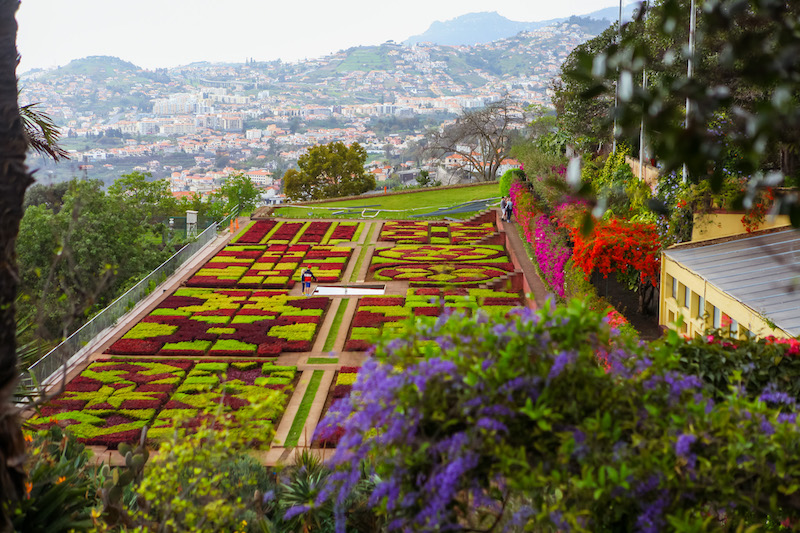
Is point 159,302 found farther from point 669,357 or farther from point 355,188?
point 355,188

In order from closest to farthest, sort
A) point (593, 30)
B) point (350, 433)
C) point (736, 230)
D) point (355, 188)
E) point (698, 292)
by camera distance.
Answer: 1. point (350, 433)
2. point (698, 292)
3. point (736, 230)
4. point (355, 188)
5. point (593, 30)

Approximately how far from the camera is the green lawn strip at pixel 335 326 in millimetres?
18031

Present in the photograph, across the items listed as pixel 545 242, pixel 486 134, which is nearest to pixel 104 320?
pixel 545 242

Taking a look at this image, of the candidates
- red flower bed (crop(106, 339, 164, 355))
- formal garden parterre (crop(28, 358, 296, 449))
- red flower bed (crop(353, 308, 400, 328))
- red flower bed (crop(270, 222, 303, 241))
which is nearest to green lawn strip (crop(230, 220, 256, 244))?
red flower bed (crop(270, 222, 303, 241))

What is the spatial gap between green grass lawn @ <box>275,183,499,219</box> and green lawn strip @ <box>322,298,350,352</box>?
47.1ft

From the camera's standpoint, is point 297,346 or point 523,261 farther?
point 523,261

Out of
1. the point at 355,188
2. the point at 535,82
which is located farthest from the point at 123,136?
the point at 535,82

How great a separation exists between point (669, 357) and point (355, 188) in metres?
46.0

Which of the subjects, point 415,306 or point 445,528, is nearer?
point 445,528

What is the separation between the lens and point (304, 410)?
1416 centimetres

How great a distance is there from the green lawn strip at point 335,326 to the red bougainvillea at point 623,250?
277 inches

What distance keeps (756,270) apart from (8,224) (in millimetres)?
10059

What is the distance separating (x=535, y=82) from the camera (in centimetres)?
17412

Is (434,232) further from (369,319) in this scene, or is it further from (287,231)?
(369,319)
